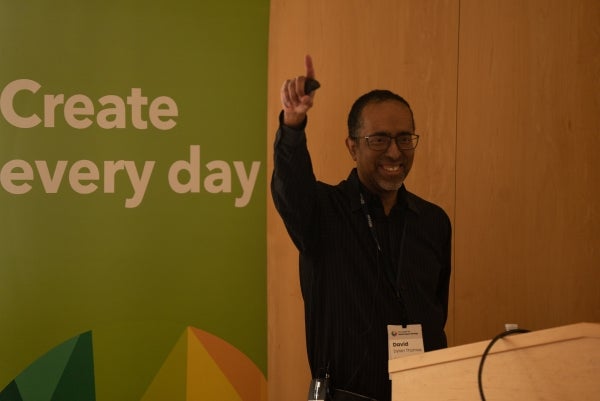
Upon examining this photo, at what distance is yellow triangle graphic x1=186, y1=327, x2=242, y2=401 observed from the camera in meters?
2.46

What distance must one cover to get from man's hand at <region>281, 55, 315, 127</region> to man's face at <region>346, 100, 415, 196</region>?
406 millimetres

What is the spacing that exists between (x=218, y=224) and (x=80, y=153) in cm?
61

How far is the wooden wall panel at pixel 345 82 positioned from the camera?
2561mm

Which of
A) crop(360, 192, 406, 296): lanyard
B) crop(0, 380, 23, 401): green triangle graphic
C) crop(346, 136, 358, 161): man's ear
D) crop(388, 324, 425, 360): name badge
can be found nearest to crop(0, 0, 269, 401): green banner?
crop(0, 380, 23, 401): green triangle graphic

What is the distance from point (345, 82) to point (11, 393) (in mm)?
1814

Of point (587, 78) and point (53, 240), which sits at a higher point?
point (587, 78)

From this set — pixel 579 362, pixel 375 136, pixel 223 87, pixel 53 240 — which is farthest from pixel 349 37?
pixel 579 362

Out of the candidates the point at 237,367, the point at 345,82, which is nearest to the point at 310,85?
the point at 345,82

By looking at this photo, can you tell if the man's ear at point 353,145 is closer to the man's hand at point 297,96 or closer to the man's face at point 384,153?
the man's face at point 384,153

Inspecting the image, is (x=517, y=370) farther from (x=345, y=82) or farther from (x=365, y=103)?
(x=345, y=82)

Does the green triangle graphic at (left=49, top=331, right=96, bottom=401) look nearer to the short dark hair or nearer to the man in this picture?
the man

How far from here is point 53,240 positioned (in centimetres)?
238

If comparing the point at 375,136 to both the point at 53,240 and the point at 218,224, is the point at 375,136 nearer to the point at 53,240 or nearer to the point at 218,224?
the point at 218,224

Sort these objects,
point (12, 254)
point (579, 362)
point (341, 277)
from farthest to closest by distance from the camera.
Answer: point (12, 254), point (341, 277), point (579, 362)
